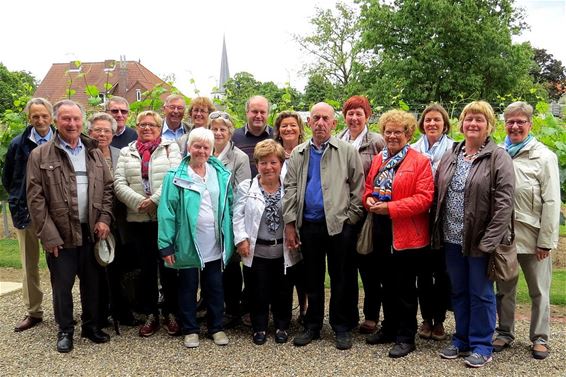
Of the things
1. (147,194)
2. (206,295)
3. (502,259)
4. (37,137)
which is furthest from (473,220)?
(37,137)

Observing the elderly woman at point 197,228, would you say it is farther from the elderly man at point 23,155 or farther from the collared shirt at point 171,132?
the elderly man at point 23,155

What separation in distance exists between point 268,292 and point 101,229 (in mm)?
1554

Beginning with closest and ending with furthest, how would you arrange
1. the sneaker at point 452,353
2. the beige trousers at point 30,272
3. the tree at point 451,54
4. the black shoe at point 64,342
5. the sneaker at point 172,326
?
the sneaker at point 452,353 → the black shoe at point 64,342 → the sneaker at point 172,326 → the beige trousers at point 30,272 → the tree at point 451,54

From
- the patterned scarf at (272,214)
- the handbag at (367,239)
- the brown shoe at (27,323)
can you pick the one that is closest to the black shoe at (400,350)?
the handbag at (367,239)

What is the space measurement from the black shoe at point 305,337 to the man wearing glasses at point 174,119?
7.77 feet

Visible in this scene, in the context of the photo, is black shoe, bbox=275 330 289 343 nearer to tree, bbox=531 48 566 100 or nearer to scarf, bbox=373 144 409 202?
scarf, bbox=373 144 409 202

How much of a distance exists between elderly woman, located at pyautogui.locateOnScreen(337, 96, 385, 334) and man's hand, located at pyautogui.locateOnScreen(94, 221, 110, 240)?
2214 millimetres

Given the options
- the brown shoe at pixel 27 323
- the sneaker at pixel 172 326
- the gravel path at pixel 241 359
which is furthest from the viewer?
the brown shoe at pixel 27 323

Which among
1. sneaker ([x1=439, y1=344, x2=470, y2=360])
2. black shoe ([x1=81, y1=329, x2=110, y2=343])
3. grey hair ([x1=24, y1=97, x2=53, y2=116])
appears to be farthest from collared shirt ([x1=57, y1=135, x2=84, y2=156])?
sneaker ([x1=439, y1=344, x2=470, y2=360])

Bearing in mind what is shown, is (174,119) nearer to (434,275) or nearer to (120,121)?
(120,121)

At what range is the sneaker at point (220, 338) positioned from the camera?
4.68 metres

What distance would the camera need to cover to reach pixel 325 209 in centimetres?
439

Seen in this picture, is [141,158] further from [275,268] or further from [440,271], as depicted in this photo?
[440,271]

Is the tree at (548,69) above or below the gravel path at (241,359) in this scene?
above
